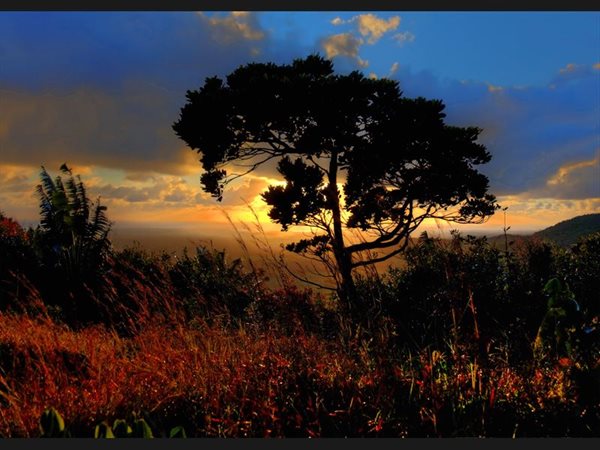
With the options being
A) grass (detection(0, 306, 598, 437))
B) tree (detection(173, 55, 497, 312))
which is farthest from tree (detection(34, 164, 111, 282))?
grass (detection(0, 306, 598, 437))

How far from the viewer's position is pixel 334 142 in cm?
1131

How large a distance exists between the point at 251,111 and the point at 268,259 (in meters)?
6.29

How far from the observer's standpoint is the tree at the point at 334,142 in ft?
36.1

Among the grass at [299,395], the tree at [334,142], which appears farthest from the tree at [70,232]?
the grass at [299,395]

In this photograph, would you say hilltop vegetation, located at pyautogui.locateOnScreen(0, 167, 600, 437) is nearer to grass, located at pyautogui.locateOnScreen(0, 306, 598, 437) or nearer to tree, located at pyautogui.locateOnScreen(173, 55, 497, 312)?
grass, located at pyautogui.locateOnScreen(0, 306, 598, 437)

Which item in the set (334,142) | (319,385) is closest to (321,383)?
(319,385)

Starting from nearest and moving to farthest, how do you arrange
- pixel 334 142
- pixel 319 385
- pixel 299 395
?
pixel 299 395 → pixel 319 385 → pixel 334 142

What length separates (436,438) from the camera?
380 cm

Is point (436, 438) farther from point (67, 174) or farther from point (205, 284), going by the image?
point (67, 174)

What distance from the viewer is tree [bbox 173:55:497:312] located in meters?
11.0

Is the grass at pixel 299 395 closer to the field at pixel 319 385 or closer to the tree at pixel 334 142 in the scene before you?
the field at pixel 319 385

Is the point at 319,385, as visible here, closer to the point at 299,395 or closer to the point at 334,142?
the point at 299,395

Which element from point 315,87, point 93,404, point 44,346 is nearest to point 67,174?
point 315,87

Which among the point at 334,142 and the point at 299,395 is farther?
the point at 334,142
